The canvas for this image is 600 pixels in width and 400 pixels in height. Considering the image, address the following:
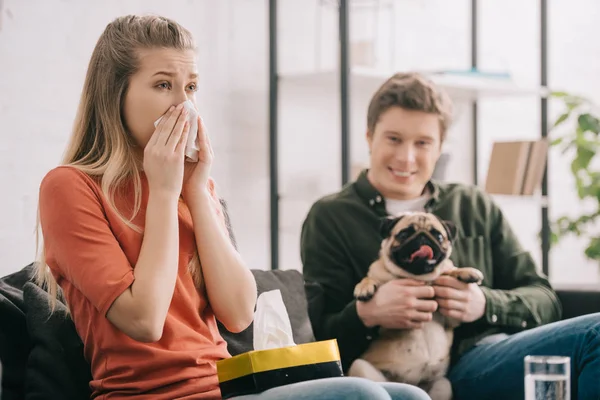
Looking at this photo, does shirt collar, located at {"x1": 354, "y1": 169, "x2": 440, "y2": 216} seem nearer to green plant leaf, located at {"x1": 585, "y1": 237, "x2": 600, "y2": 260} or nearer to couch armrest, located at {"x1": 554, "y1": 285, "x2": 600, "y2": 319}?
couch armrest, located at {"x1": 554, "y1": 285, "x2": 600, "y2": 319}

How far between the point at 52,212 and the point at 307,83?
5.89ft

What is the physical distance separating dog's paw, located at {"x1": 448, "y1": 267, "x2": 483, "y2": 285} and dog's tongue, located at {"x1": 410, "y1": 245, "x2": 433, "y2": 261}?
10 centimetres

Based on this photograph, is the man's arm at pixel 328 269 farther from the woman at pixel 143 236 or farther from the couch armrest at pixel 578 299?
the couch armrest at pixel 578 299

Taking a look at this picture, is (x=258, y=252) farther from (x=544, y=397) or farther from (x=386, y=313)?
(x=544, y=397)

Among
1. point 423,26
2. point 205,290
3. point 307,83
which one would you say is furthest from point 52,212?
point 423,26

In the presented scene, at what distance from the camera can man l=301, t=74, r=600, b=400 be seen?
72.2 inches

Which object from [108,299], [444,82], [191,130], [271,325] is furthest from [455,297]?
[444,82]

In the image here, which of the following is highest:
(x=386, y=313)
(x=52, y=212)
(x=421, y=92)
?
(x=421, y=92)

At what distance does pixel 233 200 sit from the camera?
2938 mm

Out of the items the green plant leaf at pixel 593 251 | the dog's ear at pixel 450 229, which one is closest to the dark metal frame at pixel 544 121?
the green plant leaf at pixel 593 251

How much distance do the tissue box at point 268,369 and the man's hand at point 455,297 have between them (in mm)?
613

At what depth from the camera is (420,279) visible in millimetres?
1846

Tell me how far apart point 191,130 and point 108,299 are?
0.34 meters

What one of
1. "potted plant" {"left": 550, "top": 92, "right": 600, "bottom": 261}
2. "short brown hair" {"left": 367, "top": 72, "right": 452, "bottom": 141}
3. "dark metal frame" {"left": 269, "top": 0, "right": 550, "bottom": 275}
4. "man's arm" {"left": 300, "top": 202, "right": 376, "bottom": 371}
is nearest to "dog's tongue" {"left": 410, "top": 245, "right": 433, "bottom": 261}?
"man's arm" {"left": 300, "top": 202, "right": 376, "bottom": 371}
